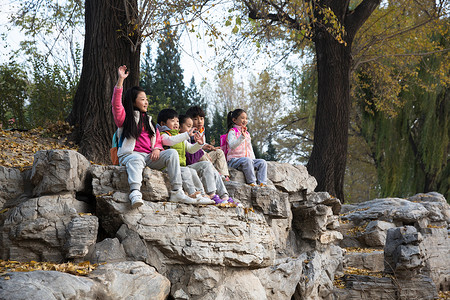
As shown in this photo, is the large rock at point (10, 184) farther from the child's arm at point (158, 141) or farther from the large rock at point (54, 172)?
the child's arm at point (158, 141)

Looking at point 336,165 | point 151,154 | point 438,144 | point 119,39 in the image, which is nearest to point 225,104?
point 438,144

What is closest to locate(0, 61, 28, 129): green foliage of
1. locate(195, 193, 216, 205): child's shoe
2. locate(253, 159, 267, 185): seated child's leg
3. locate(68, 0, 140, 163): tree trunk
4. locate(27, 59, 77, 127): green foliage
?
locate(27, 59, 77, 127): green foliage

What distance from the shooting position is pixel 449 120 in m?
15.8

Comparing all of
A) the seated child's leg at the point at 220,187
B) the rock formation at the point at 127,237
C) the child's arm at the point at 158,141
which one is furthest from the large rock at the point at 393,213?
the child's arm at the point at 158,141

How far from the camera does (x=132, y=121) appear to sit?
5262 mm

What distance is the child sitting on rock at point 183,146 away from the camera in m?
5.29

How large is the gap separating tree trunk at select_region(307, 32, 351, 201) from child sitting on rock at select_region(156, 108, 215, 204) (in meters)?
5.83

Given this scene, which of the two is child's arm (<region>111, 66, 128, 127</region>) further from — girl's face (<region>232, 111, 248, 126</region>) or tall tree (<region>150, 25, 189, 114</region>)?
tall tree (<region>150, 25, 189, 114</region>)

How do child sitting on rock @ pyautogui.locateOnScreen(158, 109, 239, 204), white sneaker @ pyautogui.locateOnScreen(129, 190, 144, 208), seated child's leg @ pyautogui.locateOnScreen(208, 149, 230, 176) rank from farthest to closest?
seated child's leg @ pyautogui.locateOnScreen(208, 149, 230, 176) → child sitting on rock @ pyautogui.locateOnScreen(158, 109, 239, 204) → white sneaker @ pyautogui.locateOnScreen(129, 190, 144, 208)

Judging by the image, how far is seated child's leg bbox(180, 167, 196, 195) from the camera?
5.29m

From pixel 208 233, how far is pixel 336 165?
21.9 ft

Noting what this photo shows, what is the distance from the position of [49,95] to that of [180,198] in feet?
17.2

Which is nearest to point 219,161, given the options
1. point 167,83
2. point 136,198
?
point 136,198

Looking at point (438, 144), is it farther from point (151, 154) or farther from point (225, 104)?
point (225, 104)
